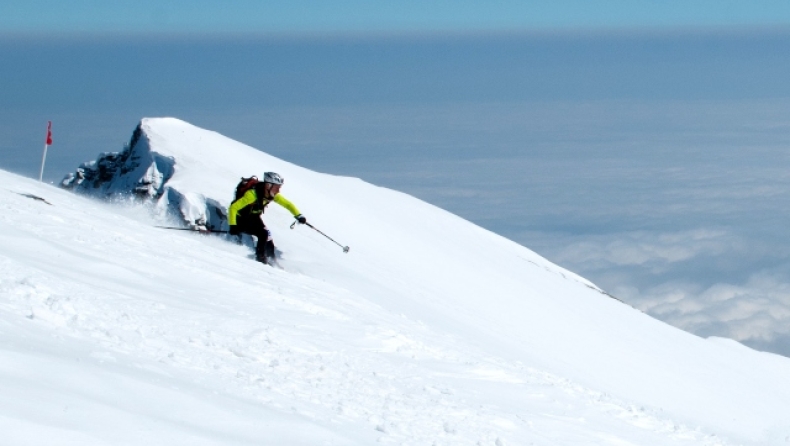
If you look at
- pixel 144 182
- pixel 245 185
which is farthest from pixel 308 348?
pixel 144 182

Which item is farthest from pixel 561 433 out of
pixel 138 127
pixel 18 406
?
pixel 138 127

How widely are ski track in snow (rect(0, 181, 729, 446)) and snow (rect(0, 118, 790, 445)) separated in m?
0.04

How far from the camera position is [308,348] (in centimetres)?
1103

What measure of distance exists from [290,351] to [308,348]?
1.33 ft

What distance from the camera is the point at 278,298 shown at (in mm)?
13758

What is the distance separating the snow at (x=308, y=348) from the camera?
7.21 meters

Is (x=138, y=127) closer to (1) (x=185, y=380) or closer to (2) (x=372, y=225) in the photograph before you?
(2) (x=372, y=225)

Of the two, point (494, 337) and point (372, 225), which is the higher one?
point (372, 225)

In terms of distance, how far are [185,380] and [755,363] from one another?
74.4ft

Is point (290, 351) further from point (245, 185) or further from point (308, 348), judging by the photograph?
point (245, 185)

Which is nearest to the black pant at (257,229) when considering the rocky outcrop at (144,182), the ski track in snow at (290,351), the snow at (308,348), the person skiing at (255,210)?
the person skiing at (255,210)

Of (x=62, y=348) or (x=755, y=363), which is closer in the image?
(x=62, y=348)

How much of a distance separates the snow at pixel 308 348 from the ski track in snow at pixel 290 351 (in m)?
0.04

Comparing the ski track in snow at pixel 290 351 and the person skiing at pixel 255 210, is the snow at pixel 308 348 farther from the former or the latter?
the person skiing at pixel 255 210
